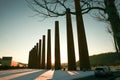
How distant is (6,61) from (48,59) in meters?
35.7

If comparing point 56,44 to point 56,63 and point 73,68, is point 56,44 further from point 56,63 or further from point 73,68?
point 73,68

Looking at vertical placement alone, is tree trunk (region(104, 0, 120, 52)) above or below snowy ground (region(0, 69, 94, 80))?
above

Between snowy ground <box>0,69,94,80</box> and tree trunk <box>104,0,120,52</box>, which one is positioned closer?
tree trunk <box>104,0,120,52</box>

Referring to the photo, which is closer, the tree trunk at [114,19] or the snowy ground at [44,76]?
the tree trunk at [114,19]

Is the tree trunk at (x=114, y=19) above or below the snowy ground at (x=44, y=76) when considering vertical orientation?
above

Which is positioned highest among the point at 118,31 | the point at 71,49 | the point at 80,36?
the point at 80,36

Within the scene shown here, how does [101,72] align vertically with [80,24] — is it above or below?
below

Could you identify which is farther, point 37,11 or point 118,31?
point 37,11

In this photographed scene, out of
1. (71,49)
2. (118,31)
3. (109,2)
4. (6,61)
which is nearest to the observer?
(118,31)

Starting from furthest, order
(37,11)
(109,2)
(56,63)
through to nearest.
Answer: (56,63)
(37,11)
(109,2)

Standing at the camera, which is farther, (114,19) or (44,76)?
(44,76)

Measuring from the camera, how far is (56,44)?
34156mm

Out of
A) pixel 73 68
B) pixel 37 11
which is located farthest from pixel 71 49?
pixel 37 11

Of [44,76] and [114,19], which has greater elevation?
[114,19]
